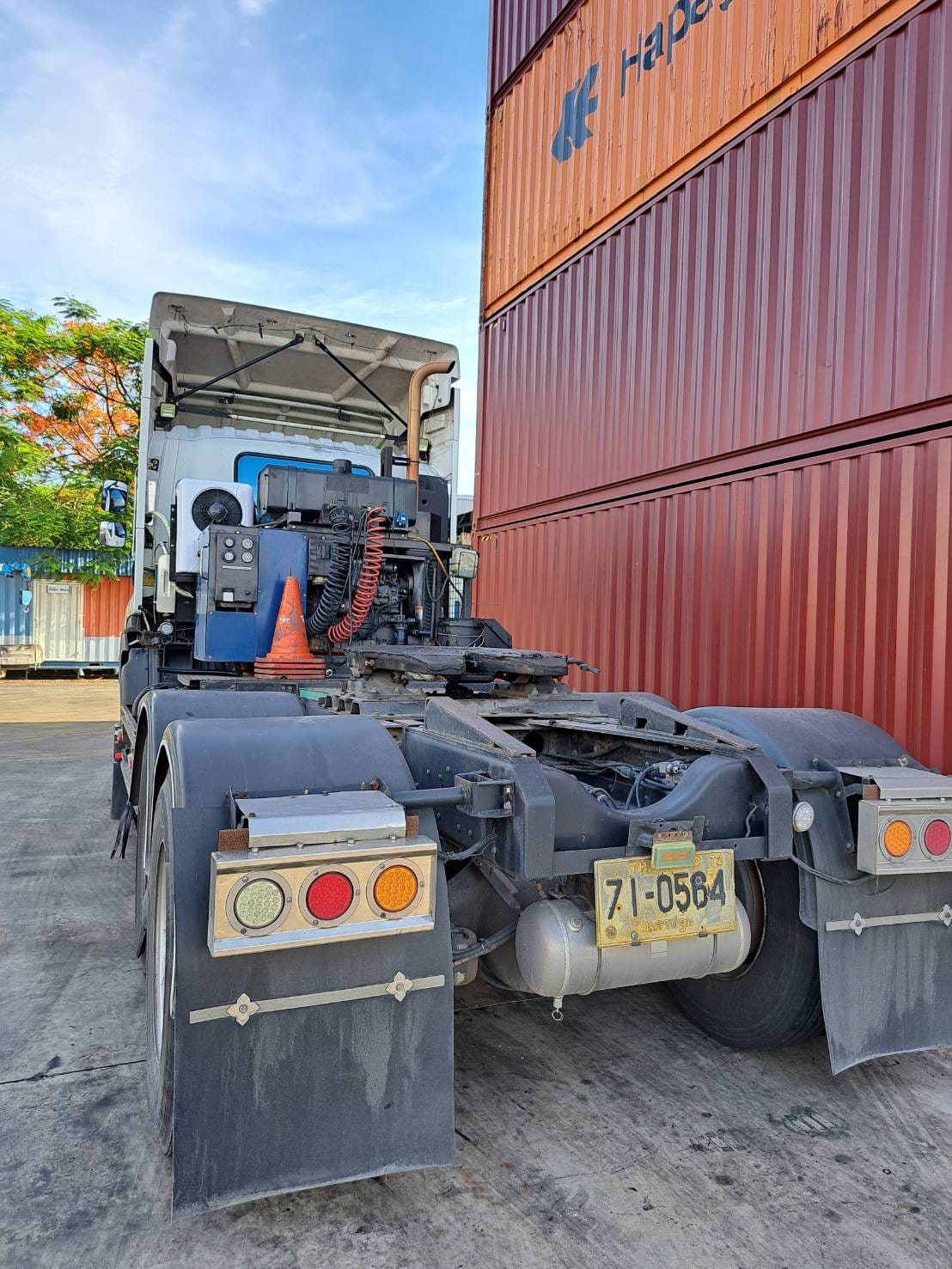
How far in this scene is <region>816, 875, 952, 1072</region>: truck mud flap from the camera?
104 inches

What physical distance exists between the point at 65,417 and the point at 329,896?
2185 centimetres

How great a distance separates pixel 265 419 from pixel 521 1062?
6.28m

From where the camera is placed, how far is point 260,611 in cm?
498

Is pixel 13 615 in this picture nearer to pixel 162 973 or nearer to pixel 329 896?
pixel 162 973

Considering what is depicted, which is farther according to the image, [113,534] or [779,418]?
[113,534]

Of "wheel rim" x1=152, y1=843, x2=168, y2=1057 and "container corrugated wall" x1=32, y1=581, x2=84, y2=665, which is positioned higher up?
"container corrugated wall" x1=32, y1=581, x2=84, y2=665

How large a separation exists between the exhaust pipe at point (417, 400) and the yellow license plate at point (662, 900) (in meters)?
5.32

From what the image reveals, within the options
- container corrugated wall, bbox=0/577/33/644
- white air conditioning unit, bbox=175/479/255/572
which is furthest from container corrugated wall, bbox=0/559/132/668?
white air conditioning unit, bbox=175/479/255/572

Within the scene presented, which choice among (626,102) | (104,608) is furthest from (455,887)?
(104,608)

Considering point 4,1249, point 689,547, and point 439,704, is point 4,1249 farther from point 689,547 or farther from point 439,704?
point 689,547

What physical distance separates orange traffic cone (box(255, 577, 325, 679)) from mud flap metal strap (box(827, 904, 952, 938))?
301 cm

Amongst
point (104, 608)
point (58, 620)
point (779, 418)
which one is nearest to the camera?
point (779, 418)

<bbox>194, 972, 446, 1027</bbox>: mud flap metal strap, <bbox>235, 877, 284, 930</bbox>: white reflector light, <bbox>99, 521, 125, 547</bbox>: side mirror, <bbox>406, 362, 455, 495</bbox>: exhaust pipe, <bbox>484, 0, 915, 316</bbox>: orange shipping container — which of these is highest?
<bbox>484, 0, 915, 316</bbox>: orange shipping container

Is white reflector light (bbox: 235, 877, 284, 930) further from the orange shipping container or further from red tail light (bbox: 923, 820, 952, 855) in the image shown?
the orange shipping container
